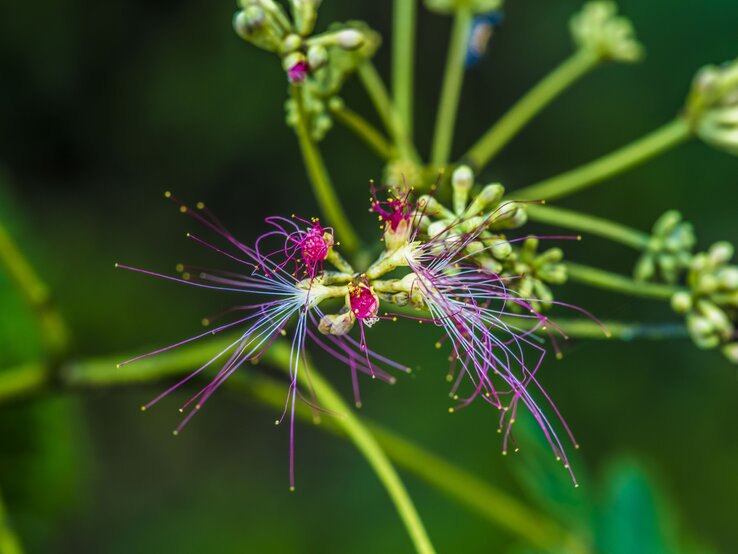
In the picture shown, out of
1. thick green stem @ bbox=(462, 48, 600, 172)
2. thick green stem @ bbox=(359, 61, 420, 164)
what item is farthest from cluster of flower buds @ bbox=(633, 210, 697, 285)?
thick green stem @ bbox=(359, 61, 420, 164)

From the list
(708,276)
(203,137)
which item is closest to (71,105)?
(203,137)

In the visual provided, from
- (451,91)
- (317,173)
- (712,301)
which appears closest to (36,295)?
(317,173)

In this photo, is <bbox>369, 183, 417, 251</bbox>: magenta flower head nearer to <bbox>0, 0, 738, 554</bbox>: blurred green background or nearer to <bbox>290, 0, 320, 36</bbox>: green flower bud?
<bbox>290, 0, 320, 36</bbox>: green flower bud

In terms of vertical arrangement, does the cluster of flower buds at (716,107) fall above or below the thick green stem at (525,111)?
below

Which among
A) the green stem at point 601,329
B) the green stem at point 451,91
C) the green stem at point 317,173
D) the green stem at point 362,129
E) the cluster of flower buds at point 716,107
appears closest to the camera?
the green stem at point 317,173

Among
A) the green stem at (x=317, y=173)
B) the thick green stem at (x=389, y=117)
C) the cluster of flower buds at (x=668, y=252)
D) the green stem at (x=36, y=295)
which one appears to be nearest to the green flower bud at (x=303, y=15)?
the green stem at (x=317, y=173)

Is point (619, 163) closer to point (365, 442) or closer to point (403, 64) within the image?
point (403, 64)

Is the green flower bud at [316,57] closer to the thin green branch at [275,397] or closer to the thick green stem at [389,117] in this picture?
the thick green stem at [389,117]
